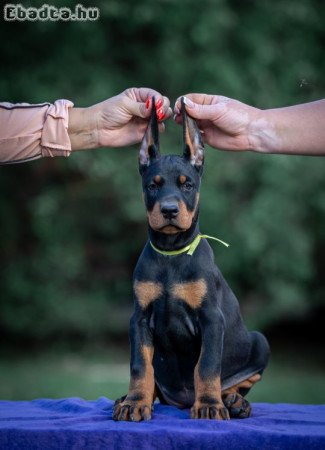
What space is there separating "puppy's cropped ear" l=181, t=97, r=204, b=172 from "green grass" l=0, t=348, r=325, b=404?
5.93 m

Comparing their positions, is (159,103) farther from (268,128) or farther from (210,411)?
(210,411)

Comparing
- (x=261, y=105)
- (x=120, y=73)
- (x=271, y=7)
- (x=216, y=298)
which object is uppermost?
(x=271, y=7)

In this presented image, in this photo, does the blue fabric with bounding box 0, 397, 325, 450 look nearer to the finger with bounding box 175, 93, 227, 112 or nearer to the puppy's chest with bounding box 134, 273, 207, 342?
the puppy's chest with bounding box 134, 273, 207, 342

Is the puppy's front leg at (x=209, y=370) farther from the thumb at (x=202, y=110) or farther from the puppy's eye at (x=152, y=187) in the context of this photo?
the thumb at (x=202, y=110)

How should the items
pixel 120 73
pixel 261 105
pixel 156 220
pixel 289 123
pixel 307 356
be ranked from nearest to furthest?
pixel 156 220 → pixel 289 123 → pixel 261 105 → pixel 120 73 → pixel 307 356

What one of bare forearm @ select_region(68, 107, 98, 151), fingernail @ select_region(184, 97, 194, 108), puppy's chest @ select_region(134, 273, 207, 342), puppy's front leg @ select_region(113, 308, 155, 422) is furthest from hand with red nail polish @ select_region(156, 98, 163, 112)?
puppy's front leg @ select_region(113, 308, 155, 422)

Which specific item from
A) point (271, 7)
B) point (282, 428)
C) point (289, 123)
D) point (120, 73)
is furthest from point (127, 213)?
point (282, 428)

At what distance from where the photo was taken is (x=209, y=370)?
11.9 feet

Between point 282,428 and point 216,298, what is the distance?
730 millimetres

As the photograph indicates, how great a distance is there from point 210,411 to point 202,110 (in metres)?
1.58

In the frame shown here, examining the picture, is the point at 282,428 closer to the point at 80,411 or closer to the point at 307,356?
the point at 80,411

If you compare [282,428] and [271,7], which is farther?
[271,7]

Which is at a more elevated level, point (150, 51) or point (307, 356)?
point (150, 51)

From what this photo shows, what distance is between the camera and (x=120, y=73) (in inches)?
538
